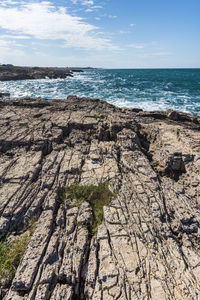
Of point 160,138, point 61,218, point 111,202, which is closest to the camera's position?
point 61,218

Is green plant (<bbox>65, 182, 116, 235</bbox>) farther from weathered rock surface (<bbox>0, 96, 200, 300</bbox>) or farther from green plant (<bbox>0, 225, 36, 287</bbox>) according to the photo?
green plant (<bbox>0, 225, 36, 287</bbox>)

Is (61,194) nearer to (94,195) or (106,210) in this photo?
(94,195)

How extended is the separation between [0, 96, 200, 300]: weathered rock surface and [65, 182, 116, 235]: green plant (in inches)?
12.1

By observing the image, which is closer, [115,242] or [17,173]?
[115,242]

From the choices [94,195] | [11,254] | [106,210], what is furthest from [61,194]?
[11,254]

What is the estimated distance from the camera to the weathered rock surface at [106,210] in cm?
569

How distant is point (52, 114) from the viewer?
16.9 m

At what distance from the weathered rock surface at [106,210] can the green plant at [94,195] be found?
1.01 ft

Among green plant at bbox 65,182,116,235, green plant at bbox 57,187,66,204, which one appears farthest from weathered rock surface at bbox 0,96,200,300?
green plant at bbox 65,182,116,235

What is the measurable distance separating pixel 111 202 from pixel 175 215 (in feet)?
8.77

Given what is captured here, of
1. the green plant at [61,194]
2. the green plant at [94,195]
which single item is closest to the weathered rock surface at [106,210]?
the green plant at [61,194]

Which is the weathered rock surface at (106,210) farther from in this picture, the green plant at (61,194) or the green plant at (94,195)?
the green plant at (94,195)

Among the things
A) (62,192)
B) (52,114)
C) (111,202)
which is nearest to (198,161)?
(111,202)

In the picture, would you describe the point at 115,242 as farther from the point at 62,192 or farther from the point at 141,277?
the point at 62,192
